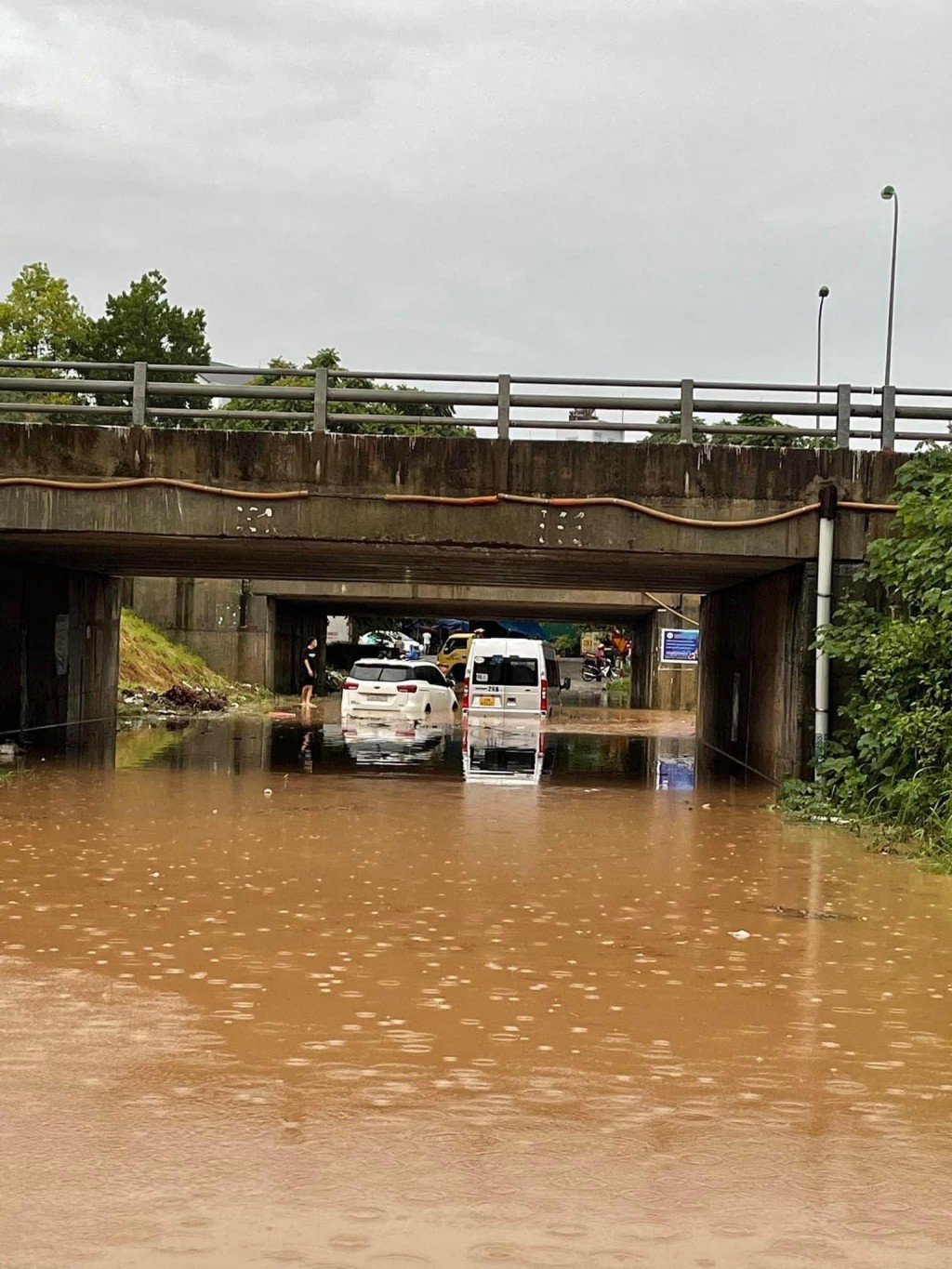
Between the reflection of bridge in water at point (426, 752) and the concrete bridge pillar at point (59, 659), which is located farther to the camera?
the concrete bridge pillar at point (59, 659)

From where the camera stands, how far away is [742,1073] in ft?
20.9

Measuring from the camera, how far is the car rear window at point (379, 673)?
3155 centimetres

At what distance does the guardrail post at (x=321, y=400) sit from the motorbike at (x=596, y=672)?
5509 centimetres

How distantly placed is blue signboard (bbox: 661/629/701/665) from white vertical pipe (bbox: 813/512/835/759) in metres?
26.1

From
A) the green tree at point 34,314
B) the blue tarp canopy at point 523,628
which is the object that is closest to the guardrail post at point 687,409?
the green tree at point 34,314

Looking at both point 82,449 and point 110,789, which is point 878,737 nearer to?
point 110,789

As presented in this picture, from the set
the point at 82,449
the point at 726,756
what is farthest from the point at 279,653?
the point at 82,449

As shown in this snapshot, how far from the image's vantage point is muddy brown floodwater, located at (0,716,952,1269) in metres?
4.60

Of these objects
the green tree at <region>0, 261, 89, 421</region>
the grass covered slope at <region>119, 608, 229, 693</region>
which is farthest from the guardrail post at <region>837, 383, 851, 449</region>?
the green tree at <region>0, 261, 89, 421</region>

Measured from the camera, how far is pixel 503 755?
2495 centimetres

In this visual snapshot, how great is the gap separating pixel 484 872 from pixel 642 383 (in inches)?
311

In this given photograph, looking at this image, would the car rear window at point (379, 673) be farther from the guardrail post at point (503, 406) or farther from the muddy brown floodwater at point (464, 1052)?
the muddy brown floodwater at point (464, 1052)

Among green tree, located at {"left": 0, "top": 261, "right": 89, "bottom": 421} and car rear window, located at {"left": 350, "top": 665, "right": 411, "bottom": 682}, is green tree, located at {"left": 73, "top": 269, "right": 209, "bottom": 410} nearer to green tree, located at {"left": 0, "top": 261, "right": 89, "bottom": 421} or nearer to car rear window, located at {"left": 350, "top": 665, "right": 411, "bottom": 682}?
green tree, located at {"left": 0, "top": 261, "right": 89, "bottom": 421}

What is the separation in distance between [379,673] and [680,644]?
47.3ft
